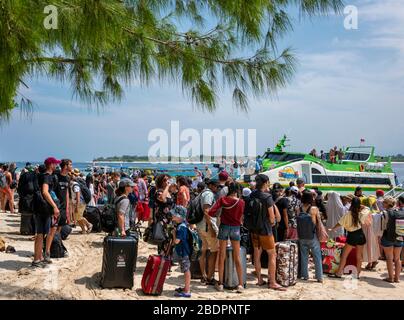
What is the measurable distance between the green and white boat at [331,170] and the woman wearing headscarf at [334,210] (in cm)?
1373

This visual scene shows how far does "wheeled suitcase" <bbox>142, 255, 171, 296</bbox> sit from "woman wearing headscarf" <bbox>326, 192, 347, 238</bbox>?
13.7ft

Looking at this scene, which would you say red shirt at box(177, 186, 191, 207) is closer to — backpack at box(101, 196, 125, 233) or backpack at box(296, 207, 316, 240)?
backpack at box(101, 196, 125, 233)

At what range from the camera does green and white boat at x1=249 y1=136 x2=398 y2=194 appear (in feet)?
75.4

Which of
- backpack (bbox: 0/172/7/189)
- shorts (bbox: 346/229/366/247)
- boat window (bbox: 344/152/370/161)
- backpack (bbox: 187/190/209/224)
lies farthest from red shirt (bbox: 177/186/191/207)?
boat window (bbox: 344/152/370/161)

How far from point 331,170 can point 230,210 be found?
63.6ft

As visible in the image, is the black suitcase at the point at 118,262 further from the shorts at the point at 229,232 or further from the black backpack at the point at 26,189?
the black backpack at the point at 26,189

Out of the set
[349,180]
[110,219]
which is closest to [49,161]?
[110,219]

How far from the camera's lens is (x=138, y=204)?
12234 millimetres

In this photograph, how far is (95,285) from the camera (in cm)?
601

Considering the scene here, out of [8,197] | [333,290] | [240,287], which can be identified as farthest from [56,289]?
[8,197]

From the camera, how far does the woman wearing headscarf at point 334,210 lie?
8625 mm
